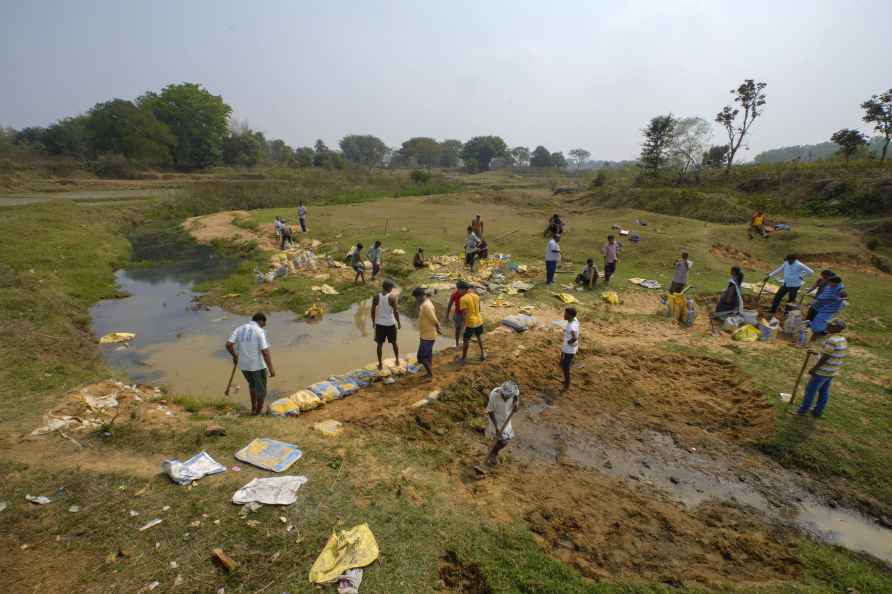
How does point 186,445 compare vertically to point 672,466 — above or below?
above

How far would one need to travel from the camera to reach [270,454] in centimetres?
490

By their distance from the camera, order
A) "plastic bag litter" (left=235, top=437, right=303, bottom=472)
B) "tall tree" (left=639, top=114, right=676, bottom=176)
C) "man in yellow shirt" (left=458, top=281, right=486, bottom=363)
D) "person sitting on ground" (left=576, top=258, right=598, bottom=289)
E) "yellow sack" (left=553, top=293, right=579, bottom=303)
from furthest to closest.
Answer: "tall tree" (left=639, top=114, right=676, bottom=176) < "person sitting on ground" (left=576, top=258, right=598, bottom=289) < "yellow sack" (left=553, top=293, right=579, bottom=303) < "man in yellow shirt" (left=458, top=281, right=486, bottom=363) < "plastic bag litter" (left=235, top=437, right=303, bottom=472)

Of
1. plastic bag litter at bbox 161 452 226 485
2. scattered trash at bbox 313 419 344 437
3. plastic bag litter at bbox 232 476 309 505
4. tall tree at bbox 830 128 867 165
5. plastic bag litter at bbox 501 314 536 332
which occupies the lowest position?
scattered trash at bbox 313 419 344 437

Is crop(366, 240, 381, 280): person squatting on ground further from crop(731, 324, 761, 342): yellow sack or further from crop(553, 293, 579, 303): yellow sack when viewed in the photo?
crop(731, 324, 761, 342): yellow sack

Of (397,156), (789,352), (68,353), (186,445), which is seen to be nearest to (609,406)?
(789,352)

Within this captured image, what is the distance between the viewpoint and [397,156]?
101 m

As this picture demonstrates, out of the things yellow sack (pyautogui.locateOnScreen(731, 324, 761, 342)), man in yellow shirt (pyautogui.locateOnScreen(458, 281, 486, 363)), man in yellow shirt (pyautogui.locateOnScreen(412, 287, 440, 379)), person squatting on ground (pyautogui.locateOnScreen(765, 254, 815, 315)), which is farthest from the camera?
person squatting on ground (pyautogui.locateOnScreen(765, 254, 815, 315))

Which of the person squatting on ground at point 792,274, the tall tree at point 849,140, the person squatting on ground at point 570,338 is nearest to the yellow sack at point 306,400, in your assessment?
the person squatting on ground at point 570,338

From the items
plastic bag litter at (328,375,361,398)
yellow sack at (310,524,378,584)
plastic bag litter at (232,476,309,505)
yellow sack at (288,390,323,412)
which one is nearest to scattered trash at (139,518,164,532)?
plastic bag litter at (232,476,309,505)

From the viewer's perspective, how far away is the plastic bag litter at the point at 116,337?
937 cm

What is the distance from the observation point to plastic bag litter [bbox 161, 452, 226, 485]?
4376 mm

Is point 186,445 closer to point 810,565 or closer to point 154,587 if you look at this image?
point 154,587

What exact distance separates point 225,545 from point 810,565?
18.4 ft

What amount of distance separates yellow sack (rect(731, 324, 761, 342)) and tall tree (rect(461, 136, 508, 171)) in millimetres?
79065
